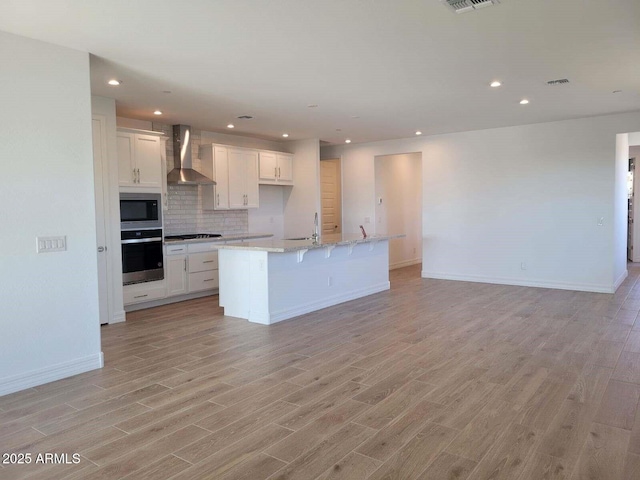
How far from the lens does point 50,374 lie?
3.72 metres

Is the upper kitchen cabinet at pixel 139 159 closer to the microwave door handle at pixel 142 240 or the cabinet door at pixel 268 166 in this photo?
the microwave door handle at pixel 142 240

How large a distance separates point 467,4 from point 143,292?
5.18 metres

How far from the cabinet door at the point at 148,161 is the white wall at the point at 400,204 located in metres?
4.55

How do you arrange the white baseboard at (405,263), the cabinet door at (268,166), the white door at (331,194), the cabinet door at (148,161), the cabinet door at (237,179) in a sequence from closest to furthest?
the cabinet door at (148,161)
the cabinet door at (237,179)
the cabinet door at (268,166)
the white baseboard at (405,263)
the white door at (331,194)

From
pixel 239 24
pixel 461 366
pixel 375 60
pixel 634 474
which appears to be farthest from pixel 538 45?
pixel 634 474

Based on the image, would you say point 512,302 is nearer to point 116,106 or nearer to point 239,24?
point 239,24

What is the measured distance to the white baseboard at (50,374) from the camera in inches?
137

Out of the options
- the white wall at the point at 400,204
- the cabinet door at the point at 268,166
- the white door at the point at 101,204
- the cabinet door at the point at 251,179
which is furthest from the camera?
the white wall at the point at 400,204

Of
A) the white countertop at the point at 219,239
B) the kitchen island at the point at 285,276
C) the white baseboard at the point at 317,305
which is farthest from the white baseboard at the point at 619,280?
the white countertop at the point at 219,239

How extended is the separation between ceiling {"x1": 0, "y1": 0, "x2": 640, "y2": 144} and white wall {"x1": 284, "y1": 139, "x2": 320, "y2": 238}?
7.60 feet

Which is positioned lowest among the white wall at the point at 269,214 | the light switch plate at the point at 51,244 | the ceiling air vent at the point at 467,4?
the light switch plate at the point at 51,244

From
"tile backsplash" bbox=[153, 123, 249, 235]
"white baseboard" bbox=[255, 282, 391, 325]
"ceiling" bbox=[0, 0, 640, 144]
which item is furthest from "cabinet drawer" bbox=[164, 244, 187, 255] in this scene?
"ceiling" bbox=[0, 0, 640, 144]

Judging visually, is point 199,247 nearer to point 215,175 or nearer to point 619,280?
point 215,175

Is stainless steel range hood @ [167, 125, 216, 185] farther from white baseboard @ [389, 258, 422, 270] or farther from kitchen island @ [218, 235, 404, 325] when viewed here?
white baseboard @ [389, 258, 422, 270]
